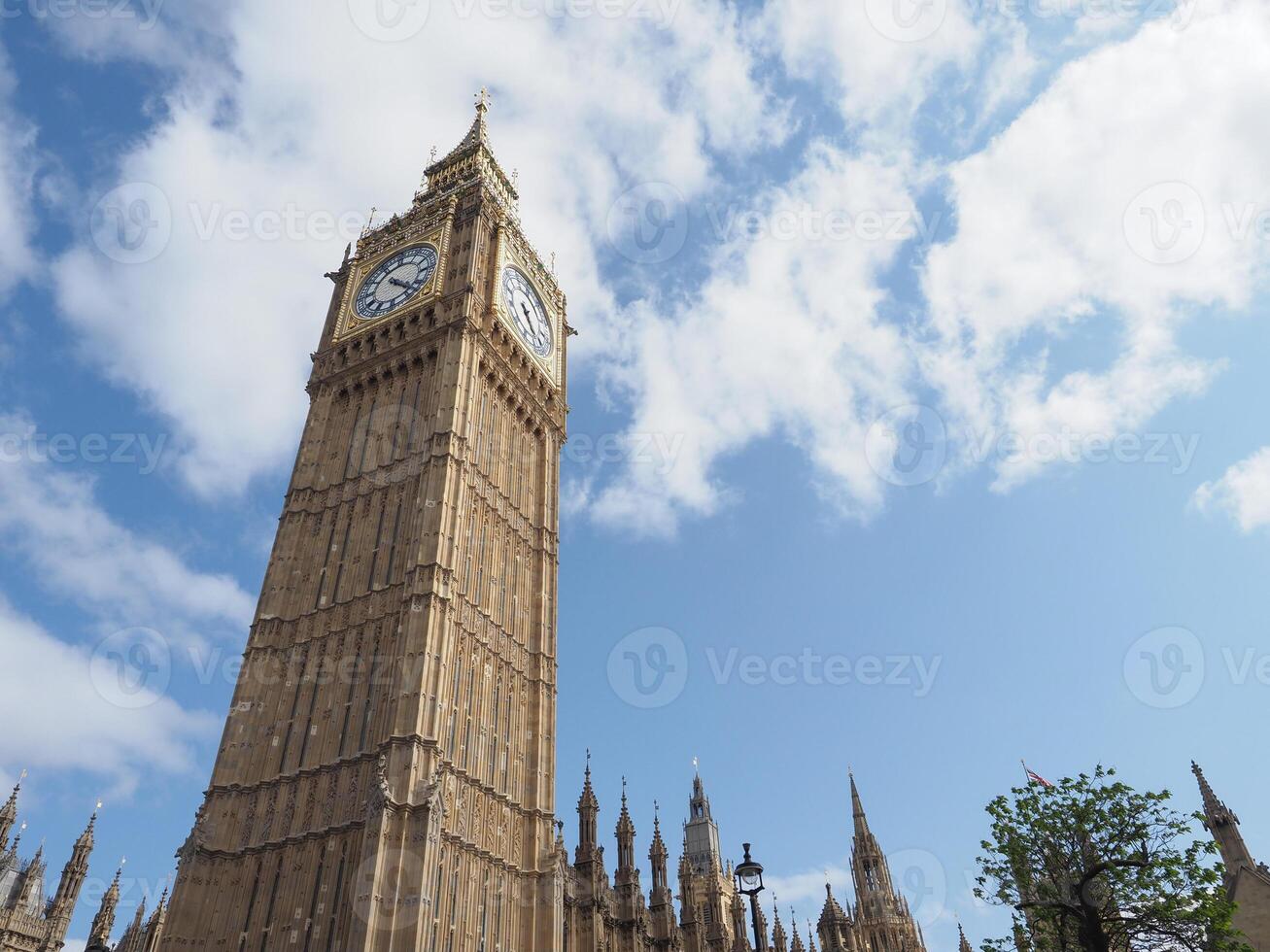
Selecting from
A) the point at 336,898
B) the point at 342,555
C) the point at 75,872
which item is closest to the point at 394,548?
the point at 342,555

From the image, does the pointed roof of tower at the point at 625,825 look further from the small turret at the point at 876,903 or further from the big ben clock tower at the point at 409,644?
the small turret at the point at 876,903

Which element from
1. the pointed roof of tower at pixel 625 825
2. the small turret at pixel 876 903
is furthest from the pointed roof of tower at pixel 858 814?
the pointed roof of tower at pixel 625 825

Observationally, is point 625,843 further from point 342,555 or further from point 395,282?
point 395,282

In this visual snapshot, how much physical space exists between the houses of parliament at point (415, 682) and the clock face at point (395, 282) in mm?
182

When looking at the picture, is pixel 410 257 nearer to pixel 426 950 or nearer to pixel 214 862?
pixel 214 862

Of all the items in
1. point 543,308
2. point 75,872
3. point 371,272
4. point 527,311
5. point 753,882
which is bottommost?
point 753,882

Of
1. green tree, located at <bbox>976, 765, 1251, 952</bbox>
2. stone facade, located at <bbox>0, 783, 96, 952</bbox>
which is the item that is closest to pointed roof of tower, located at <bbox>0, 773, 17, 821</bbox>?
stone facade, located at <bbox>0, 783, 96, 952</bbox>

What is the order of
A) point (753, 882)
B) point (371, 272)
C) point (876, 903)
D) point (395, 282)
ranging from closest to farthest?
1. point (753, 882)
2. point (395, 282)
3. point (371, 272)
4. point (876, 903)

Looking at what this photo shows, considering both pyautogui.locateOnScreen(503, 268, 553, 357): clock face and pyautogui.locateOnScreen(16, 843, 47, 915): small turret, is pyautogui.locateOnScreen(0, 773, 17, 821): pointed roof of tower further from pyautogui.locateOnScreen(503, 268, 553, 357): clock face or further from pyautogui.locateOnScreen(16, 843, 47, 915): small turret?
pyautogui.locateOnScreen(503, 268, 553, 357): clock face

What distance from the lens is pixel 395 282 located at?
50125mm

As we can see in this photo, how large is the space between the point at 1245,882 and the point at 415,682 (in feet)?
116

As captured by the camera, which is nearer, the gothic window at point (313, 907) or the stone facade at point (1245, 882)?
the gothic window at point (313, 907)

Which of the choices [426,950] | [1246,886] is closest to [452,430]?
[426,950]

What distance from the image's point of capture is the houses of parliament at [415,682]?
31250mm
